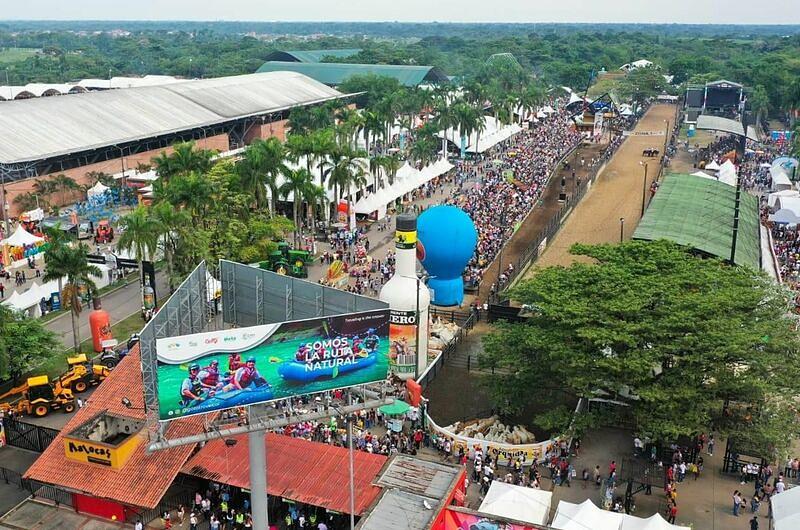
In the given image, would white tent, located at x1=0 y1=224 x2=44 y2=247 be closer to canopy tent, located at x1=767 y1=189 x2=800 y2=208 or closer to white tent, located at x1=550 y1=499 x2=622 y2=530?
white tent, located at x1=550 y1=499 x2=622 y2=530

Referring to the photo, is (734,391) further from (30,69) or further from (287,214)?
(30,69)

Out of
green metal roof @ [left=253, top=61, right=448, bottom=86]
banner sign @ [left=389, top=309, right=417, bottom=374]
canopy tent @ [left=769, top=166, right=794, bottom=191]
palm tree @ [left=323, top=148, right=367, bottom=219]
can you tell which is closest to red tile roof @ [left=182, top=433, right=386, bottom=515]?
banner sign @ [left=389, top=309, right=417, bottom=374]

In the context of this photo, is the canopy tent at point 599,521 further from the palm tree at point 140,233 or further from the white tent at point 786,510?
the palm tree at point 140,233

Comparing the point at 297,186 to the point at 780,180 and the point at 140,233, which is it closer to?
the point at 140,233

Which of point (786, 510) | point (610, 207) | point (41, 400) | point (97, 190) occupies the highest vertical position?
point (786, 510)

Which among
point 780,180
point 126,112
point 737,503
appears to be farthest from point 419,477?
point 126,112

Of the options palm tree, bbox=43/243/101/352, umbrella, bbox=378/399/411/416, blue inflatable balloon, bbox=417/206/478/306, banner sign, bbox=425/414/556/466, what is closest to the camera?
banner sign, bbox=425/414/556/466

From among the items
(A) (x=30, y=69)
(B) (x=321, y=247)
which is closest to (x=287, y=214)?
(B) (x=321, y=247)
